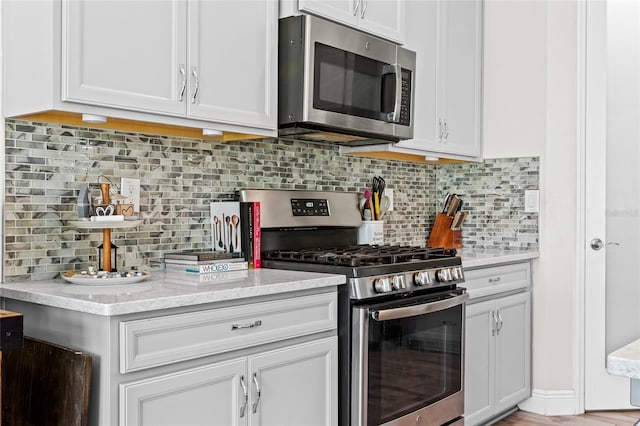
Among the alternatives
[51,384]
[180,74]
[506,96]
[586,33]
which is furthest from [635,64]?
[51,384]

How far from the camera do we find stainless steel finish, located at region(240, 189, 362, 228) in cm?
268

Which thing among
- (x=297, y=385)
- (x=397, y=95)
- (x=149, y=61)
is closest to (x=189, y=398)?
(x=297, y=385)

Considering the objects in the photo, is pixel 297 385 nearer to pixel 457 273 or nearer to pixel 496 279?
pixel 457 273

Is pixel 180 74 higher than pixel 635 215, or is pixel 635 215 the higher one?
pixel 180 74

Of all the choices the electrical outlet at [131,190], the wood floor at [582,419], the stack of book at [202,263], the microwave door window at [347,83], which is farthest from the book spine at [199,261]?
the wood floor at [582,419]

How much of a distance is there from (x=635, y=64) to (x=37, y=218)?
121 inches

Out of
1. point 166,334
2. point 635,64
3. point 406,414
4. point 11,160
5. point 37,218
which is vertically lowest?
point 406,414

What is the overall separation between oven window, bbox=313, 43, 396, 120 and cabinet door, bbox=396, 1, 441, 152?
315mm

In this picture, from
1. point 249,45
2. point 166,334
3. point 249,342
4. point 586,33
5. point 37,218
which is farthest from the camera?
point 586,33

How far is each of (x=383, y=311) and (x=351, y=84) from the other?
0.96 metres

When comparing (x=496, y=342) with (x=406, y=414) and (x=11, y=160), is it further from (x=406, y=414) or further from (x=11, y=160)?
(x=11, y=160)

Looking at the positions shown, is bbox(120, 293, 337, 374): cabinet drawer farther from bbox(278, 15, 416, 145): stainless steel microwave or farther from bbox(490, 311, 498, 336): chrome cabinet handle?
bbox(490, 311, 498, 336): chrome cabinet handle

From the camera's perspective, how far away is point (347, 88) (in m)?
2.64

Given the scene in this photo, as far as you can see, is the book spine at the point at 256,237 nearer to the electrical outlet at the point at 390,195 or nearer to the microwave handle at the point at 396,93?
the microwave handle at the point at 396,93
